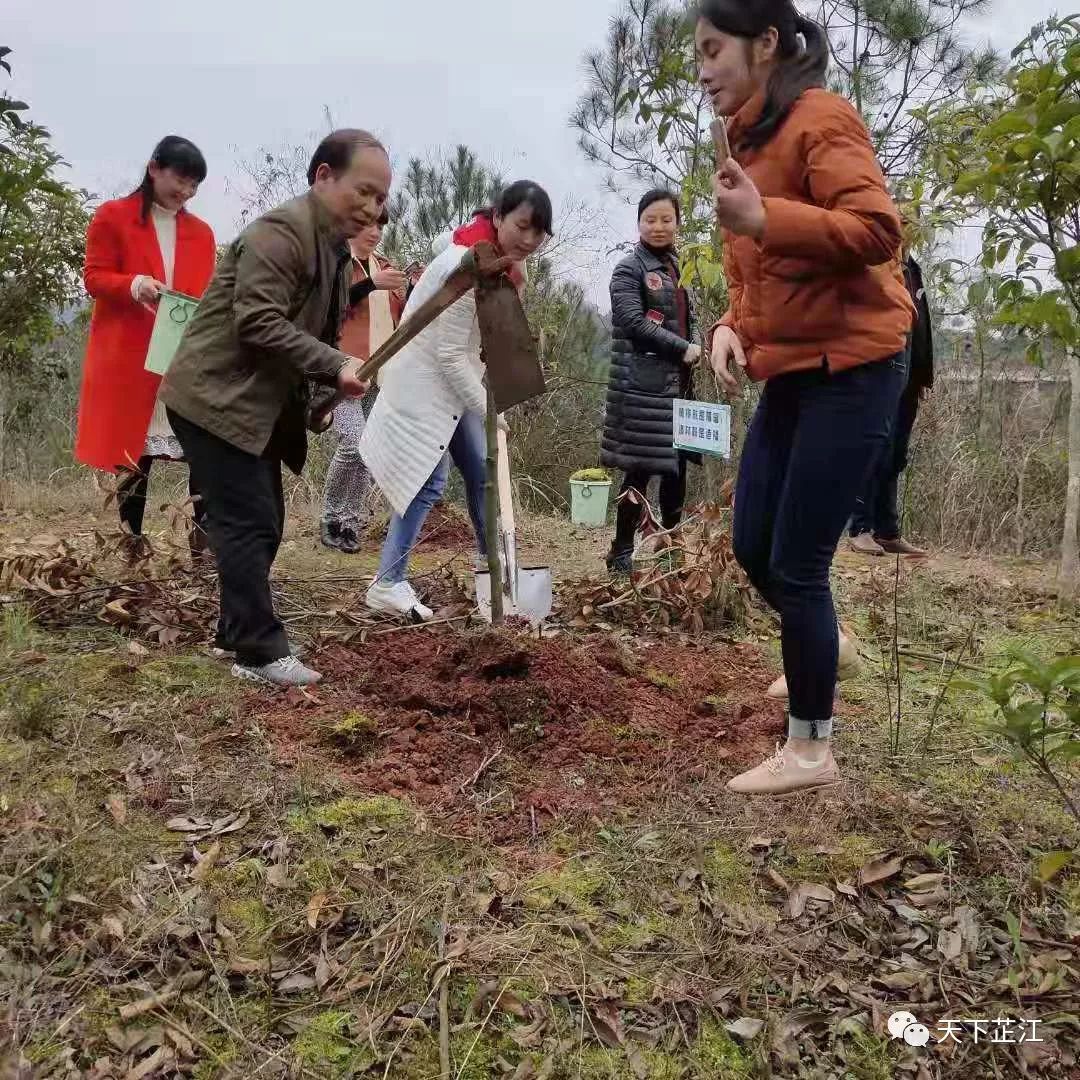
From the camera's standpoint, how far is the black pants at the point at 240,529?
3057mm

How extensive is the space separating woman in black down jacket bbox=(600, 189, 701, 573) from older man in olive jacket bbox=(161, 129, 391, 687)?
71.6 inches

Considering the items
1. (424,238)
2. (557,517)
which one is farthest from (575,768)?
(424,238)

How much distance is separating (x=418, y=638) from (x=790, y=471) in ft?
5.69

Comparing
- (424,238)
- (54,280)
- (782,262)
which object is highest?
(424,238)

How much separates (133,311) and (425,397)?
4.63ft

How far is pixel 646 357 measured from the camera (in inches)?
187

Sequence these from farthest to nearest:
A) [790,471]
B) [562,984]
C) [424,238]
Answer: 1. [424,238]
2. [790,471]
3. [562,984]

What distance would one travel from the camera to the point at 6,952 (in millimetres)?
1828

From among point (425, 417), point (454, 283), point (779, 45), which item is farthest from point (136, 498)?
point (779, 45)

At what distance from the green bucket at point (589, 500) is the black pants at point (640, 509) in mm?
2078

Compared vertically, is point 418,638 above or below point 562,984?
above

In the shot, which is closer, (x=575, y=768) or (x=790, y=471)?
(x=790, y=471)

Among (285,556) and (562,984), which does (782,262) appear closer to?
(562,984)

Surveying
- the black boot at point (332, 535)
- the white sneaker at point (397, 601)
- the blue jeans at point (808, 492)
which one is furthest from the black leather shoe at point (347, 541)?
the blue jeans at point (808, 492)
